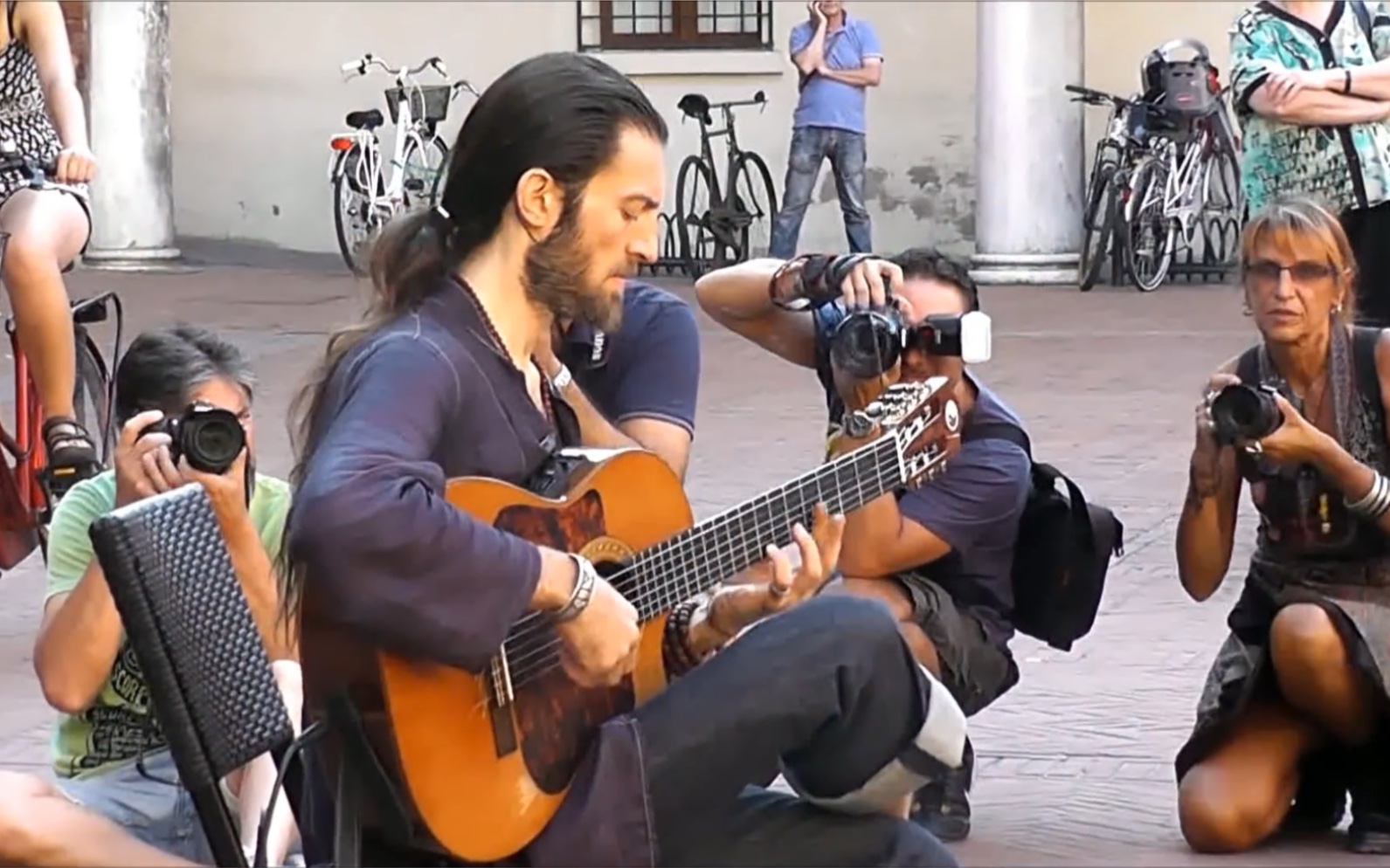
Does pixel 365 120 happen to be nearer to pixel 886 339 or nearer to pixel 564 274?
pixel 886 339

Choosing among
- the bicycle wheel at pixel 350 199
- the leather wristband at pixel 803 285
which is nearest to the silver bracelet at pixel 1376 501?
the leather wristband at pixel 803 285

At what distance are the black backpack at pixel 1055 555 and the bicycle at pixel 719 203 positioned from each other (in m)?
11.8

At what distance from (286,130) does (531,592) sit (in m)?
16.0

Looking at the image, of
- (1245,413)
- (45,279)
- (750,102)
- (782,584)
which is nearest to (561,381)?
(782,584)

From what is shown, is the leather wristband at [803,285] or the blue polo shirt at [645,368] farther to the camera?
the leather wristband at [803,285]

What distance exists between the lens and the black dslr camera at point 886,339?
4.58 metres

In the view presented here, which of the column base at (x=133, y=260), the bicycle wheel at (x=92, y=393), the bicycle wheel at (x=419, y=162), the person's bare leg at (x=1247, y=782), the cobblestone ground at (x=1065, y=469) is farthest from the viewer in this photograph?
the column base at (x=133, y=260)

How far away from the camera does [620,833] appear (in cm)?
345

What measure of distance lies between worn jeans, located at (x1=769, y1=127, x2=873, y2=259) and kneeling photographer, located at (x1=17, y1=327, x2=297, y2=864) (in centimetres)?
1164

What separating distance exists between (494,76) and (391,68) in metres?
0.72

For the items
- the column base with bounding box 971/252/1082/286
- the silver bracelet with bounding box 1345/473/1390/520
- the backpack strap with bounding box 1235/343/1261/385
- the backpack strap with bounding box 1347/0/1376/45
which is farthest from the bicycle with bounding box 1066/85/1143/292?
the silver bracelet with bounding box 1345/473/1390/520

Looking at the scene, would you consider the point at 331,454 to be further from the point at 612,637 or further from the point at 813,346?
the point at 813,346

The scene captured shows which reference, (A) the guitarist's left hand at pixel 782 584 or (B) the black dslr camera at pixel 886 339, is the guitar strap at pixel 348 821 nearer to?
(A) the guitarist's left hand at pixel 782 584

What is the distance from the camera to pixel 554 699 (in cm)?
346
